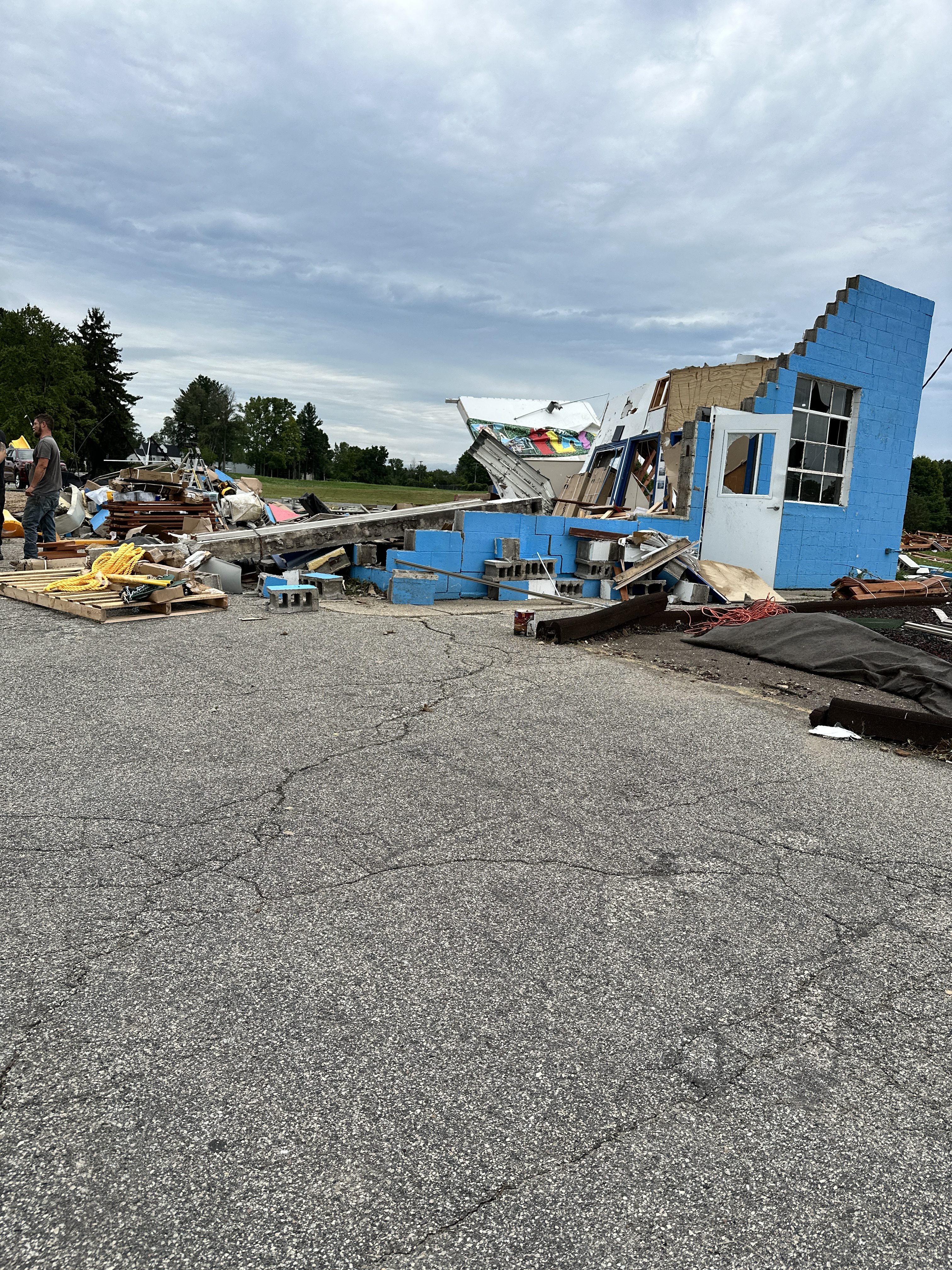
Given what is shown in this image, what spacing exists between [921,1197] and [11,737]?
4.85m

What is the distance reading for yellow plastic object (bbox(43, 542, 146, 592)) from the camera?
9578 mm

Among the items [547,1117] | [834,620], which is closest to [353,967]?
[547,1117]

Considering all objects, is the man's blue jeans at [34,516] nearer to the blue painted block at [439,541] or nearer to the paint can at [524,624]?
the blue painted block at [439,541]

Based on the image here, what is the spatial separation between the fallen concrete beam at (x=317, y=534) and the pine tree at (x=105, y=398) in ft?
195

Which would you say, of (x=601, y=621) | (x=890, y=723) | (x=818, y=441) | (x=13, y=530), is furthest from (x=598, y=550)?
(x=13, y=530)

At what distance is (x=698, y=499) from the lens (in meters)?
13.1

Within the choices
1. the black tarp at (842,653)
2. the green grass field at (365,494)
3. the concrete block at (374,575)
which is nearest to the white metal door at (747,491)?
the black tarp at (842,653)

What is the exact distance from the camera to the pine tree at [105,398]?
6588cm

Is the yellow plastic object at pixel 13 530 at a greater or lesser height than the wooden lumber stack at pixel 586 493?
lesser

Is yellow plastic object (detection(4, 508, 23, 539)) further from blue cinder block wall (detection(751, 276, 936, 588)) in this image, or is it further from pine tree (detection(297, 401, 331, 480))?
pine tree (detection(297, 401, 331, 480))

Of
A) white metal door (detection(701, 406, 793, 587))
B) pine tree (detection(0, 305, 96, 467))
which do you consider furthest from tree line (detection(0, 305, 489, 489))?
white metal door (detection(701, 406, 793, 587))

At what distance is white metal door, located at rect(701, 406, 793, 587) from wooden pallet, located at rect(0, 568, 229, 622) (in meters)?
8.18

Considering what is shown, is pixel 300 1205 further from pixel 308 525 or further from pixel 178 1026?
pixel 308 525

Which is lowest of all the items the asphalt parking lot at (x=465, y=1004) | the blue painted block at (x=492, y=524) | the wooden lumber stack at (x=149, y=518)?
the asphalt parking lot at (x=465, y=1004)
